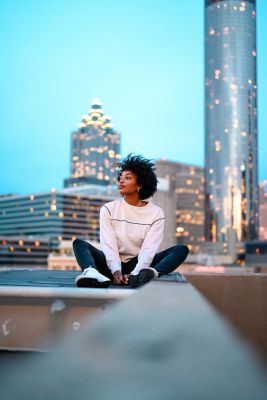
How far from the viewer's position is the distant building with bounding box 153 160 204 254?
135 m

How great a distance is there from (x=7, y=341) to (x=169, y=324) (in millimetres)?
1852

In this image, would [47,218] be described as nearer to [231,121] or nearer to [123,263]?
[231,121]

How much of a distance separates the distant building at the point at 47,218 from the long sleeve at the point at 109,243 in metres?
107

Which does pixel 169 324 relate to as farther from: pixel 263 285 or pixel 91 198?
pixel 91 198

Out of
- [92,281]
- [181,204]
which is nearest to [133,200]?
[92,281]

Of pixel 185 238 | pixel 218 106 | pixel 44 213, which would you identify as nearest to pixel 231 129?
pixel 218 106

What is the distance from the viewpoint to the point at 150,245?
3637mm

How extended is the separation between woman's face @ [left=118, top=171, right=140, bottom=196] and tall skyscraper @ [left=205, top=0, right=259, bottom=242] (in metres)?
116

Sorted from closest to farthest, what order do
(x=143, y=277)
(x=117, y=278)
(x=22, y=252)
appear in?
1. (x=143, y=277)
2. (x=117, y=278)
3. (x=22, y=252)

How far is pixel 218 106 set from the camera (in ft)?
422

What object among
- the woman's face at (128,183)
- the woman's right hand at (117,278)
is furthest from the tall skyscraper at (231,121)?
the woman's right hand at (117,278)

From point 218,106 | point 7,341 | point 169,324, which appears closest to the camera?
point 169,324

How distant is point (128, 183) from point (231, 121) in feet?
411

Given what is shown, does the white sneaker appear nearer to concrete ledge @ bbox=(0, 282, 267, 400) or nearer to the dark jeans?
the dark jeans
